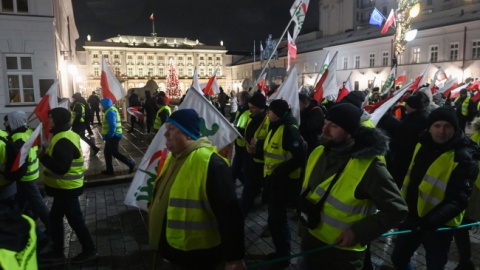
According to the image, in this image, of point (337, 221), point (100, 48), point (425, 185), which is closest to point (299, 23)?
point (425, 185)

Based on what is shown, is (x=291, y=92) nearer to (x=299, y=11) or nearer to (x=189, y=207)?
(x=189, y=207)

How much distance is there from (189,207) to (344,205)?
107 centimetres

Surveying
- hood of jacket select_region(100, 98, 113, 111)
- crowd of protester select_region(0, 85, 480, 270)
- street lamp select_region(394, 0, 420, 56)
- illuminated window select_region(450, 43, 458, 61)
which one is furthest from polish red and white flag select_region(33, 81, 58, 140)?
illuminated window select_region(450, 43, 458, 61)

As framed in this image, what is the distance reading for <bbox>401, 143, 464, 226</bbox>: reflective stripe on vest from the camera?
322 cm

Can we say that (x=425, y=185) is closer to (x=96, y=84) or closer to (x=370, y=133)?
(x=370, y=133)

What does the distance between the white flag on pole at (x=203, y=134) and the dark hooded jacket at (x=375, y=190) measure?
172 cm

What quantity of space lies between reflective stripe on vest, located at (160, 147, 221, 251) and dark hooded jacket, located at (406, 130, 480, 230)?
1955mm

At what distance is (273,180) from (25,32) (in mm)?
17365

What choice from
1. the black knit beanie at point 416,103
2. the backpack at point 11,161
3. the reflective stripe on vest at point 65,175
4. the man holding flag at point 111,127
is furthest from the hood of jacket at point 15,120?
the black knit beanie at point 416,103

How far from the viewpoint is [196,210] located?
A: 2.52 meters

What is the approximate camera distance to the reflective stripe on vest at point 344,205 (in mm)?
2523

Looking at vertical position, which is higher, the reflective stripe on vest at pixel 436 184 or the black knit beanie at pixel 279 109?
the black knit beanie at pixel 279 109

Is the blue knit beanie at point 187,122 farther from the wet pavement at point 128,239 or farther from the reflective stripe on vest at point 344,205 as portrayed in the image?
the wet pavement at point 128,239

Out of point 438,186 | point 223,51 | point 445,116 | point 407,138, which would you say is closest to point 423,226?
point 438,186
